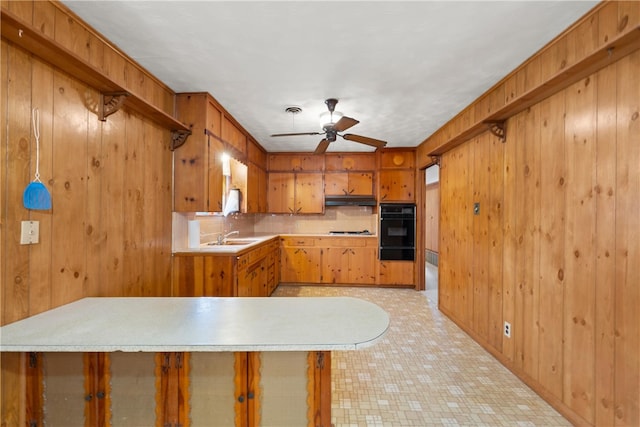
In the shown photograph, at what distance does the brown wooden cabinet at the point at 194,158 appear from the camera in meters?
2.65

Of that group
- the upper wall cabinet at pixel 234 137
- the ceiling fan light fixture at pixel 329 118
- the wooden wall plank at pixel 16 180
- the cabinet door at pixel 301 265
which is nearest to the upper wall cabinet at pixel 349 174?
the cabinet door at pixel 301 265

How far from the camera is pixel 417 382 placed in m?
2.22

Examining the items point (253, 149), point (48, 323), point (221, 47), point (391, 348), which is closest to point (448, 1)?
point (221, 47)

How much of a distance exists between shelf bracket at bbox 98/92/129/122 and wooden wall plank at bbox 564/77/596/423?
2930 millimetres

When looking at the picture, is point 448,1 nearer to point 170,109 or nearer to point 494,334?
point 170,109

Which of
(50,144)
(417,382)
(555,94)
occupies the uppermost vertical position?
(555,94)

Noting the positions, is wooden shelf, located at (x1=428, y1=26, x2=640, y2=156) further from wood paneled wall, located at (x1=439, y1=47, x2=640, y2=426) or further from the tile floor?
the tile floor

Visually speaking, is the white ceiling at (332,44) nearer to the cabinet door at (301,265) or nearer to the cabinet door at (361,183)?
the cabinet door at (361,183)

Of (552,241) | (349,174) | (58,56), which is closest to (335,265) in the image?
(349,174)

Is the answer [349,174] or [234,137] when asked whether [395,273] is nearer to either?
[349,174]

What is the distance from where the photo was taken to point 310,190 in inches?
208

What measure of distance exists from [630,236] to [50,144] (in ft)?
10.3

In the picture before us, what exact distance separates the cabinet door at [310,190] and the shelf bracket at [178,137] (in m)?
2.79

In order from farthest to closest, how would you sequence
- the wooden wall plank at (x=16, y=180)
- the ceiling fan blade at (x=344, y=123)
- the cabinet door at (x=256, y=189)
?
the cabinet door at (x=256, y=189) < the ceiling fan blade at (x=344, y=123) < the wooden wall plank at (x=16, y=180)
